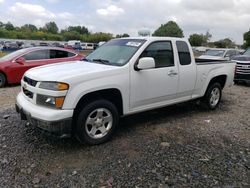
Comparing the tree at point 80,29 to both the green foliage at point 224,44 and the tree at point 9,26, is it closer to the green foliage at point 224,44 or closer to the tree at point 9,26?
the tree at point 9,26

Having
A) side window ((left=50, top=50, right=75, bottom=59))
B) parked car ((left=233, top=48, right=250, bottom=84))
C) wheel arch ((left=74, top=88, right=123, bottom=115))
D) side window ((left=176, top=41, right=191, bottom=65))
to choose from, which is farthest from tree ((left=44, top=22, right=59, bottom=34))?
wheel arch ((left=74, top=88, right=123, bottom=115))

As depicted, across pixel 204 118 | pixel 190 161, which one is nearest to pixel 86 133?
pixel 190 161

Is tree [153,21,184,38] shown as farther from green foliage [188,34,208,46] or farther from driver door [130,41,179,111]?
driver door [130,41,179,111]

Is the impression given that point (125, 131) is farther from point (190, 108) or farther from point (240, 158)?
point (190, 108)

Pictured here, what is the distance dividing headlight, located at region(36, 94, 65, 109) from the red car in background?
6.01m

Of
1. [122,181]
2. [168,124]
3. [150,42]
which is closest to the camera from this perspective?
[122,181]

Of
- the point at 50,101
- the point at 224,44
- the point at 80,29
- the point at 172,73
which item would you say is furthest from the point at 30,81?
the point at 80,29

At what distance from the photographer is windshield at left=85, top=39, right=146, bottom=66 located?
15.9ft

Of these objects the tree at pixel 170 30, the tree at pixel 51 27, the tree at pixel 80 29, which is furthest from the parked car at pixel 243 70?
the tree at pixel 51 27

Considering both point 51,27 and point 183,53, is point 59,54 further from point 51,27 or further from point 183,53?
point 51,27

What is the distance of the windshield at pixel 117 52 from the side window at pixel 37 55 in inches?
198

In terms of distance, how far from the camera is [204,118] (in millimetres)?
6156

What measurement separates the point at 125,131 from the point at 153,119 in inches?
39.0

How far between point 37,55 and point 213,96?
21.5 ft
